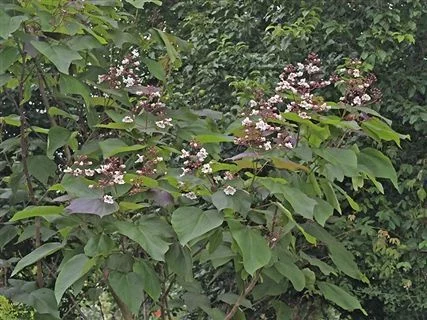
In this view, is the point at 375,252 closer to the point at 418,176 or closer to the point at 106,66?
the point at 418,176

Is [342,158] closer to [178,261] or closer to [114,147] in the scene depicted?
[178,261]

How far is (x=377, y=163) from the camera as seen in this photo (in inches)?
82.4

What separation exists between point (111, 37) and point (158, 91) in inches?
13.6

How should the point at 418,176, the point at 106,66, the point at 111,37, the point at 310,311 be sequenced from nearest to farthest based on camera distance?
the point at 111,37 < the point at 106,66 < the point at 418,176 < the point at 310,311

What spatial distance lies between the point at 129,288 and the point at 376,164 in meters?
0.83

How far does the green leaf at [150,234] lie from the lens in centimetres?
180

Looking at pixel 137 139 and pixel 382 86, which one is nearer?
pixel 137 139

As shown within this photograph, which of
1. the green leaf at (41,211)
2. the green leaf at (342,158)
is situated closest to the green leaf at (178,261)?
the green leaf at (41,211)

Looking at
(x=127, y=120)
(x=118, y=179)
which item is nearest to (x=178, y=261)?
(x=118, y=179)

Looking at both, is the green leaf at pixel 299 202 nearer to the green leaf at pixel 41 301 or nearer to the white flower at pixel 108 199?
the white flower at pixel 108 199

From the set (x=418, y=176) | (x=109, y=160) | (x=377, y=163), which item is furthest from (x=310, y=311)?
(x=109, y=160)

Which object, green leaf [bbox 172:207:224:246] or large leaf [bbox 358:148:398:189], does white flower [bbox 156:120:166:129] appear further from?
large leaf [bbox 358:148:398:189]

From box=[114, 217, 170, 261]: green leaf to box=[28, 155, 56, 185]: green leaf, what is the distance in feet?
1.87

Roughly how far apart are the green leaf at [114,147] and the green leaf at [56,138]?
0.80 ft
